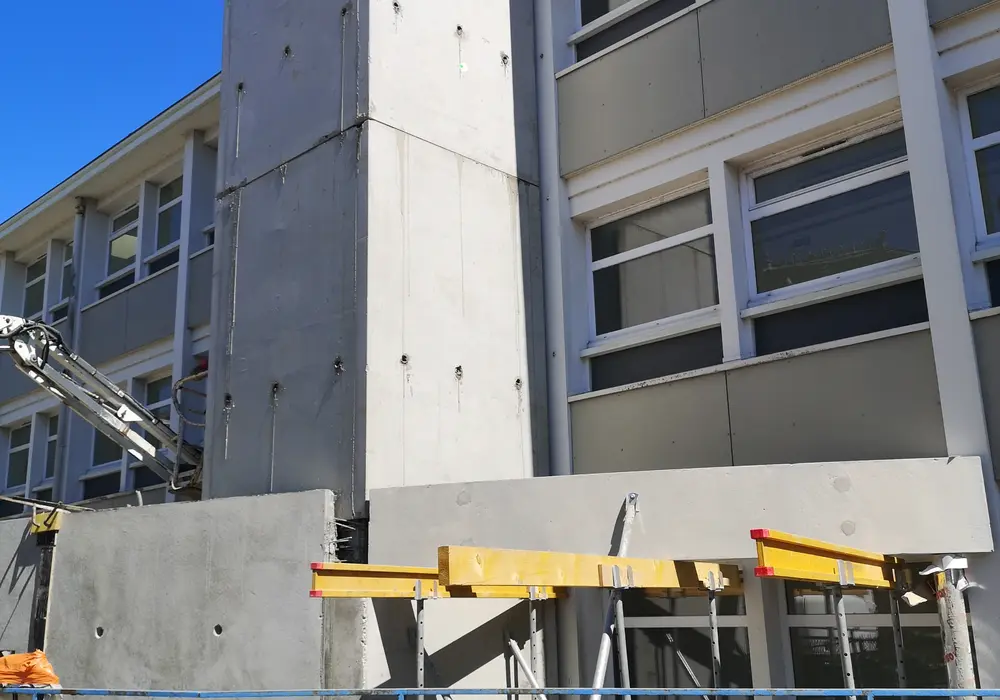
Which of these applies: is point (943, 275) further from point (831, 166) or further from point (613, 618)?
point (613, 618)

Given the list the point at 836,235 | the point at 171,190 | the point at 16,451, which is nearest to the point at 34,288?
the point at 16,451

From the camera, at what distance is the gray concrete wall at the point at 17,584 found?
892cm

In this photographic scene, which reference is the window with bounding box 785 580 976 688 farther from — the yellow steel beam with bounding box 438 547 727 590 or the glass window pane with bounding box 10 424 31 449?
the glass window pane with bounding box 10 424 31 449

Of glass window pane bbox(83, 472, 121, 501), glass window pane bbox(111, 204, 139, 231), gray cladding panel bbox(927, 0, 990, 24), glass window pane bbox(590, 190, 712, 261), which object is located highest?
glass window pane bbox(111, 204, 139, 231)

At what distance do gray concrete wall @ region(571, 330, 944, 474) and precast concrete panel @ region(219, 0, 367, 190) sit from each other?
10.8 feet

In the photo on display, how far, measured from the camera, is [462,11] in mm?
9180

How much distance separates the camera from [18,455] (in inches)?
649

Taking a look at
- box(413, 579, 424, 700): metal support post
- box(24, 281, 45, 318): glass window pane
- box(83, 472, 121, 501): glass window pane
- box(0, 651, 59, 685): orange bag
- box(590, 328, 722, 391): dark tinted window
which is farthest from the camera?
box(24, 281, 45, 318): glass window pane

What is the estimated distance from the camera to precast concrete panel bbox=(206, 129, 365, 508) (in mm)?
7762

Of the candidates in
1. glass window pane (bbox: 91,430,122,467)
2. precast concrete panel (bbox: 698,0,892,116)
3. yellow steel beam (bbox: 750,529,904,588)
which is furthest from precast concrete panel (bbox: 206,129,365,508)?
glass window pane (bbox: 91,430,122,467)

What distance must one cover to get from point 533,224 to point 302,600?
397cm

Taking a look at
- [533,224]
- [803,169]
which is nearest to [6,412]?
[533,224]

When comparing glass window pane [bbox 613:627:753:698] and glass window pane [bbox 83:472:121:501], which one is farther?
glass window pane [bbox 83:472:121:501]

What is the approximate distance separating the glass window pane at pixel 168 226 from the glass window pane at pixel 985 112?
33.4ft
